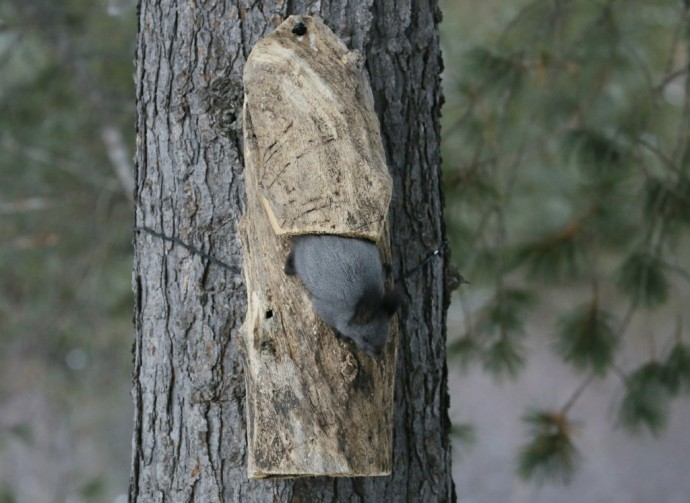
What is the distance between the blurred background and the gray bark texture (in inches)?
36.6

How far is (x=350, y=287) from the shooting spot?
4.04 ft

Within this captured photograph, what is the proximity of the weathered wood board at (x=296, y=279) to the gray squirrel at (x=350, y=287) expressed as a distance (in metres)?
0.04

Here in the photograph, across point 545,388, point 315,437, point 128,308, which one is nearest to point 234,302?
point 315,437

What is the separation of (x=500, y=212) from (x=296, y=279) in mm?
1327

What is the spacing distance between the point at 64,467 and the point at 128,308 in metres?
1.65

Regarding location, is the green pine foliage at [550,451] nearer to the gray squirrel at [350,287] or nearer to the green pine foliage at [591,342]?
the green pine foliage at [591,342]

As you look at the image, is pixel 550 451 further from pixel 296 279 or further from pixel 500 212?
pixel 296 279

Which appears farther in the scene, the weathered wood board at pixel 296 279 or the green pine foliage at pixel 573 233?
the green pine foliage at pixel 573 233

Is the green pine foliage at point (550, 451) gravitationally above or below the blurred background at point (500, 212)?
below

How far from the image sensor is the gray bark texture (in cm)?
154

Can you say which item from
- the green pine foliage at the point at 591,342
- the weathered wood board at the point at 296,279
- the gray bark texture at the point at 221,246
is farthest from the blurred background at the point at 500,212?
the weathered wood board at the point at 296,279

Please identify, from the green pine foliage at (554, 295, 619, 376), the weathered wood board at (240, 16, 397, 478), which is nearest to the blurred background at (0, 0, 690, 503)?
the green pine foliage at (554, 295, 619, 376)

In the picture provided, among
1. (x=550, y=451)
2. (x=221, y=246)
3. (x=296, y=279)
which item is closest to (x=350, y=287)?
(x=296, y=279)

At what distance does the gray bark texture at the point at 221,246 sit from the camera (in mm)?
1541
